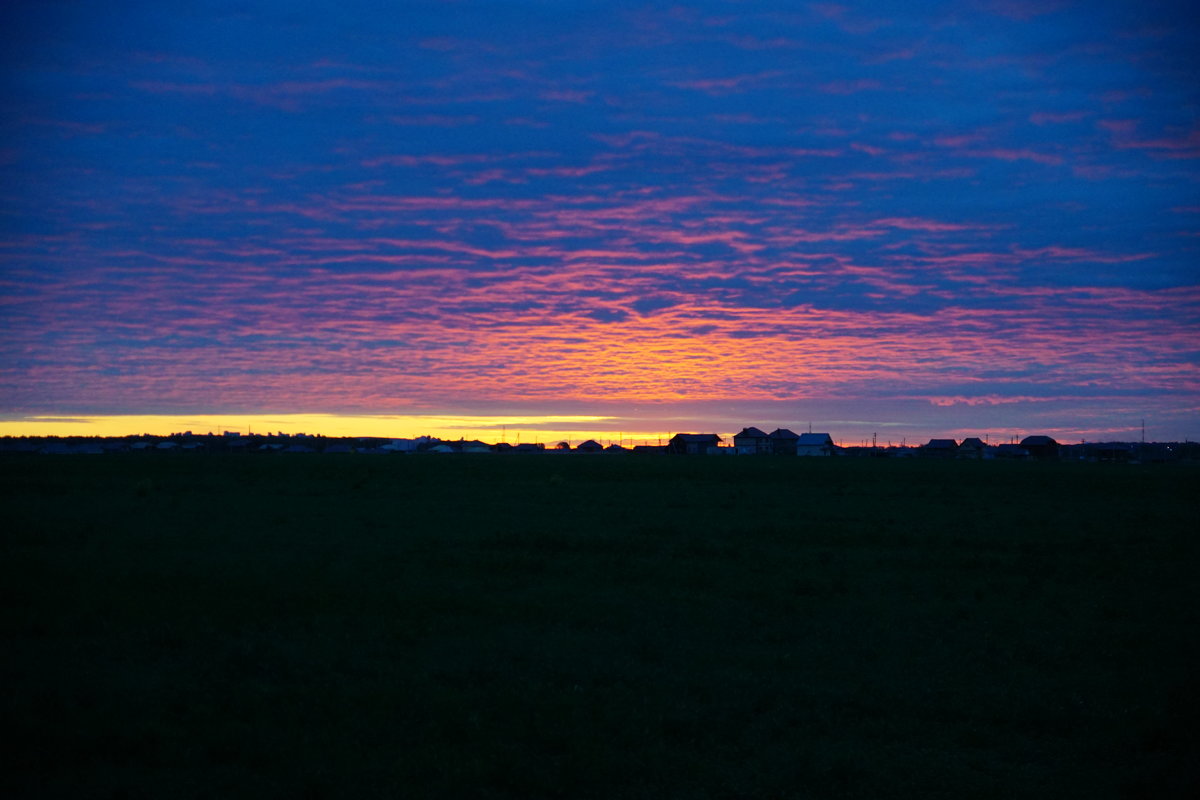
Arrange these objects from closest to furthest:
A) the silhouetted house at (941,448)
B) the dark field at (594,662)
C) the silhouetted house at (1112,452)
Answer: the dark field at (594,662), the silhouetted house at (1112,452), the silhouetted house at (941,448)

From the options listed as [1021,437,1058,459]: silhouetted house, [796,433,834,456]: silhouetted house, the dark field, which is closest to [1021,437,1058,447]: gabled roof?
[1021,437,1058,459]: silhouetted house

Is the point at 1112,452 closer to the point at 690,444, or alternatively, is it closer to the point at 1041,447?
the point at 1041,447

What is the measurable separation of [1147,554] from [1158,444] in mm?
201718

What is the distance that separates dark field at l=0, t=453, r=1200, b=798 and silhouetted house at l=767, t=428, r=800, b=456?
149948 millimetres

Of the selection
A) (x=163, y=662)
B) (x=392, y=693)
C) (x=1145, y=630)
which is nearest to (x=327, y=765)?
(x=392, y=693)

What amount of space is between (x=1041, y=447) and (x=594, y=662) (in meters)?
186

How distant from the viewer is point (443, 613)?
639 inches

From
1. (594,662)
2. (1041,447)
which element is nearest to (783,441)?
(1041,447)

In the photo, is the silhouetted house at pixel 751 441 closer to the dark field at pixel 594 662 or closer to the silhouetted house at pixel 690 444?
the silhouetted house at pixel 690 444

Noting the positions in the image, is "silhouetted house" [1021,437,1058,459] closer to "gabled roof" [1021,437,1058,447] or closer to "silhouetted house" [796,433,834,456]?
"gabled roof" [1021,437,1058,447]

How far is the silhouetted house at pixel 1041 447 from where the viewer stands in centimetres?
17312

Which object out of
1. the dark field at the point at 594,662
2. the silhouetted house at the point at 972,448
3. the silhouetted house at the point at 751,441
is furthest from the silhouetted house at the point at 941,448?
the dark field at the point at 594,662

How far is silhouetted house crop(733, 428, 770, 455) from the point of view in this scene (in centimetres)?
17988

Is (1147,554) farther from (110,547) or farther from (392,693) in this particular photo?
(110,547)
